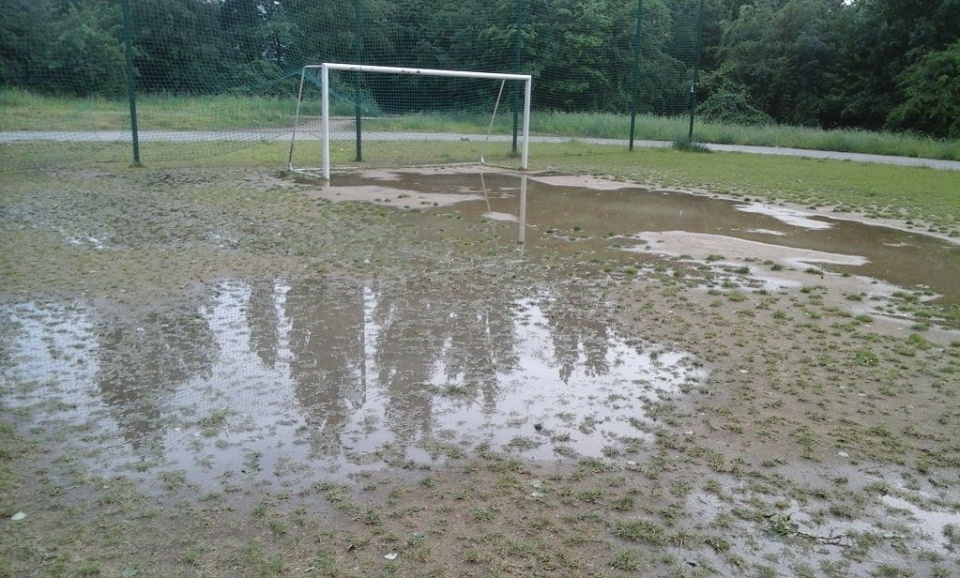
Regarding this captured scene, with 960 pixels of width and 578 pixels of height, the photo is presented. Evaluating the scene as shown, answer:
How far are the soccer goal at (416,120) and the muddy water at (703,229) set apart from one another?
2864 millimetres

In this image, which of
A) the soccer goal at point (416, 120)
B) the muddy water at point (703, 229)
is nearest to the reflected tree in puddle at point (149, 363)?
the muddy water at point (703, 229)

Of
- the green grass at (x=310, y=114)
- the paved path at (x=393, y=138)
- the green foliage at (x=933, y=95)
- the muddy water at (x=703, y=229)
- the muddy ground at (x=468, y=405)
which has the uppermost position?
the green foliage at (x=933, y=95)

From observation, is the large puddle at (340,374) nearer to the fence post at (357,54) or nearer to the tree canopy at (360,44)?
the fence post at (357,54)

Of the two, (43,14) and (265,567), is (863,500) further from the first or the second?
(43,14)

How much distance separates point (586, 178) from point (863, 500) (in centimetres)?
953

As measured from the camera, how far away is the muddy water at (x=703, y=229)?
22.1 ft

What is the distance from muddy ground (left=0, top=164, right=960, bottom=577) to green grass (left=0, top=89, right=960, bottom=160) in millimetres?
7329

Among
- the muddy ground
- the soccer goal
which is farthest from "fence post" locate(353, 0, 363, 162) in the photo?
the muddy ground

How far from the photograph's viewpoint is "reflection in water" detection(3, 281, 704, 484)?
3309 mm

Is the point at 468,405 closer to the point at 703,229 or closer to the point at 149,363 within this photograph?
the point at 149,363

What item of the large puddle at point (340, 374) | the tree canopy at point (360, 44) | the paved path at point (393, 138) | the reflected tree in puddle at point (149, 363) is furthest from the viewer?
the tree canopy at point (360, 44)

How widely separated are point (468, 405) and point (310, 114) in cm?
1422

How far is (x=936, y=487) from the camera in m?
3.07

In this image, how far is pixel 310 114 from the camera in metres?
16.8
